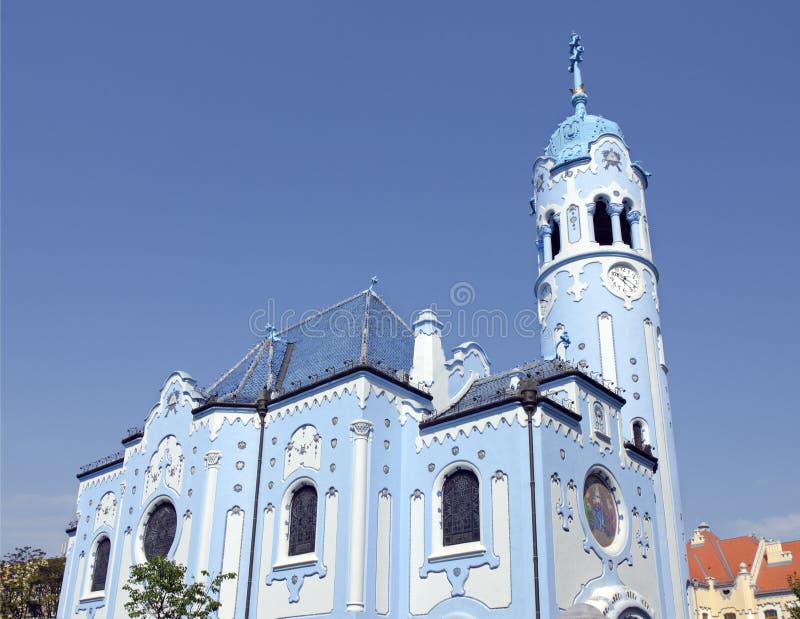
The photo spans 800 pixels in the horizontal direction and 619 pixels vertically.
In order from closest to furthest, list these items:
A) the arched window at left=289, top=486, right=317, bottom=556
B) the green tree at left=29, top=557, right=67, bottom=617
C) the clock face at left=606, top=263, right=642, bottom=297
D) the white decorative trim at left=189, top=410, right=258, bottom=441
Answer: the arched window at left=289, top=486, right=317, bottom=556
the white decorative trim at left=189, top=410, right=258, bottom=441
the clock face at left=606, top=263, right=642, bottom=297
the green tree at left=29, top=557, right=67, bottom=617

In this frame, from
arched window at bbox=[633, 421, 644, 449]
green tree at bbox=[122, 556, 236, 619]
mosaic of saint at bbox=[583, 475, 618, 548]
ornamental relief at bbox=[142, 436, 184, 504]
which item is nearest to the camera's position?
green tree at bbox=[122, 556, 236, 619]

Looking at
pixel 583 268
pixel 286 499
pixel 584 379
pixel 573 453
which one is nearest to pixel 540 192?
pixel 583 268

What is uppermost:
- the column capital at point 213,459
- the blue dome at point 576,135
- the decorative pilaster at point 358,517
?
the blue dome at point 576,135

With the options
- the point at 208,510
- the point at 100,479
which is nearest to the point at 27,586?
the point at 100,479

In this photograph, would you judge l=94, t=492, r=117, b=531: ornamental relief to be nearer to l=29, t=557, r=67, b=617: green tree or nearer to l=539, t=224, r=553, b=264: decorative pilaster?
l=29, t=557, r=67, b=617: green tree

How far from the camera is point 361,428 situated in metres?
28.3

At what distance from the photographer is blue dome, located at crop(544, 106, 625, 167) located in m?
39.9

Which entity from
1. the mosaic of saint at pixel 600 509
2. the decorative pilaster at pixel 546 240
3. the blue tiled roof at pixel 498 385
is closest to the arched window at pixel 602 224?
the decorative pilaster at pixel 546 240

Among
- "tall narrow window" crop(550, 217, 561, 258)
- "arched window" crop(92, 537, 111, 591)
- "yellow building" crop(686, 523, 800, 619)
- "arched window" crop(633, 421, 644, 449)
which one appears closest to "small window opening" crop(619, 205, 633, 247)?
"tall narrow window" crop(550, 217, 561, 258)

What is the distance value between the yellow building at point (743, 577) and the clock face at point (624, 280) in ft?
79.0

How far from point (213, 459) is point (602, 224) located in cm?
2202

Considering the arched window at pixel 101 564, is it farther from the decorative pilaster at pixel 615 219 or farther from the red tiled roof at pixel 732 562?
the red tiled roof at pixel 732 562

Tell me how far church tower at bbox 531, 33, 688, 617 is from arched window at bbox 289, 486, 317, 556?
1171 centimetres

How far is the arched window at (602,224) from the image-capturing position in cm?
3916
